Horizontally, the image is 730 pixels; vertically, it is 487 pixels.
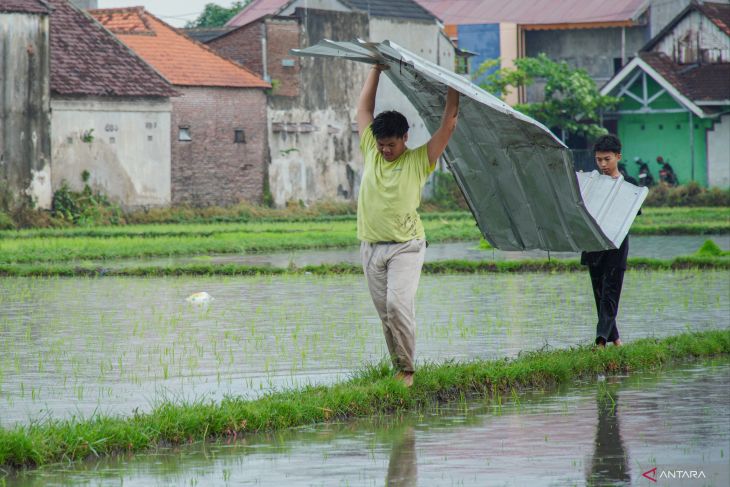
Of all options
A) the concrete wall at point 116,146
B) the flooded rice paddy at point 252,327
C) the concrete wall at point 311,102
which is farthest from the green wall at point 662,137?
the flooded rice paddy at point 252,327

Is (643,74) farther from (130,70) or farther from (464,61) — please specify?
(130,70)

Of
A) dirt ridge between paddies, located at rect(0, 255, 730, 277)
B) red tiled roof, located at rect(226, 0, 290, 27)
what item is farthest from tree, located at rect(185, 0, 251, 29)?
dirt ridge between paddies, located at rect(0, 255, 730, 277)

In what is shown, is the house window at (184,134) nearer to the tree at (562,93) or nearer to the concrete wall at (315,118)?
the concrete wall at (315,118)

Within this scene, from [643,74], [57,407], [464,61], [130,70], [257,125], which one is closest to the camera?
[57,407]

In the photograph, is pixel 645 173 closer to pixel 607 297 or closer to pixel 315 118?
pixel 315 118

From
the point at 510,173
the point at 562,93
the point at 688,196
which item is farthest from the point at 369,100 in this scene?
the point at 562,93

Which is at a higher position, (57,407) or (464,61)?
(464,61)

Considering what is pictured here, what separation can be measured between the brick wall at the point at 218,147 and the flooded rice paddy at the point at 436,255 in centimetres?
1263

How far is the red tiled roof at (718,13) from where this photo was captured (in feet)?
148

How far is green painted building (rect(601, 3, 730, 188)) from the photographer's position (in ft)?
147

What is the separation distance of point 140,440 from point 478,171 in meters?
3.56

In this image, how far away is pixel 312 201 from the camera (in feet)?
136

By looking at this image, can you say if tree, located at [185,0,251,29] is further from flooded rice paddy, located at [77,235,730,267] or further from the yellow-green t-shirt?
the yellow-green t-shirt

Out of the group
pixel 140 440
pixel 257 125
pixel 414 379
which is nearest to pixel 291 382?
pixel 414 379
